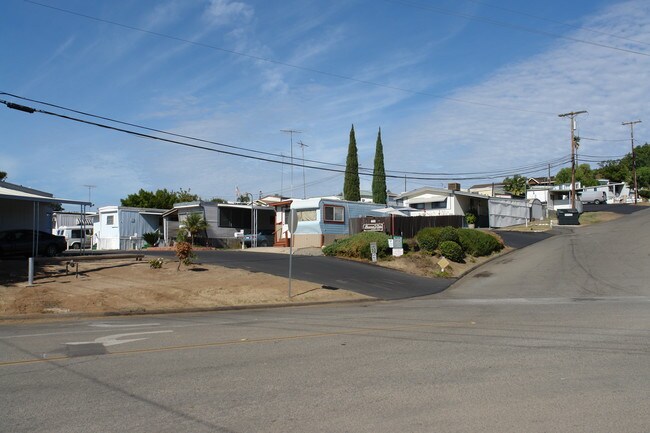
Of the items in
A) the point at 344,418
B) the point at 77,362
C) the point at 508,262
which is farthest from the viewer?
the point at 508,262

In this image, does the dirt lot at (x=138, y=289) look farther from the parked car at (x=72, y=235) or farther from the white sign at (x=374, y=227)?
the parked car at (x=72, y=235)

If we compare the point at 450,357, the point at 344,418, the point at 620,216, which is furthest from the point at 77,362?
the point at 620,216

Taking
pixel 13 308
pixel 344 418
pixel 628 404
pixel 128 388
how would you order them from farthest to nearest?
pixel 13 308 < pixel 128 388 < pixel 628 404 < pixel 344 418

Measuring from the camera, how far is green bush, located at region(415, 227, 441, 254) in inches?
1283

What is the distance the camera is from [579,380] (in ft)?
24.8

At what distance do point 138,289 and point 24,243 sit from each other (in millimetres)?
10830

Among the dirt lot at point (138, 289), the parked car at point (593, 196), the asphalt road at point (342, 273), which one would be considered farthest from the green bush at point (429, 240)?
the parked car at point (593, 196)

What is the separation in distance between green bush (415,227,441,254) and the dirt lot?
11.8m

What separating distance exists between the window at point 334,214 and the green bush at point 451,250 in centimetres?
791

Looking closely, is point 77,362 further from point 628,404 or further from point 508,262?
point 508,262

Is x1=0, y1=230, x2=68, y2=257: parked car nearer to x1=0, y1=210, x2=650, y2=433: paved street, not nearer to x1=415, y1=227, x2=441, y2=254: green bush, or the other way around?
x1=0, y1=210, x2=650, y2=433: paved street

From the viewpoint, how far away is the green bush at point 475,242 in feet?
113

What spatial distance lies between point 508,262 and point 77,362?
28669 mm

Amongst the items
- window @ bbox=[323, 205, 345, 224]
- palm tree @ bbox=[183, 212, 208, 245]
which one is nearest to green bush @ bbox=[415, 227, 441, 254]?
window @ bbox=[323, 205, 345, 224]
